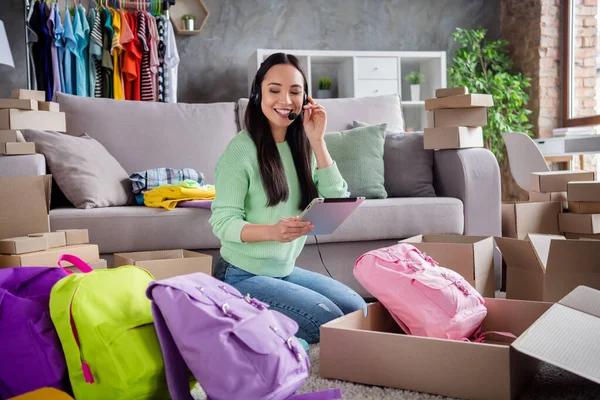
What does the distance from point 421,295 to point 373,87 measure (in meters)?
3.69

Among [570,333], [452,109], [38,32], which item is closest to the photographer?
[570,333]

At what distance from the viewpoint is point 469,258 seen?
1979 mm

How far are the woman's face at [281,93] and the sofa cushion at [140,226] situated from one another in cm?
69

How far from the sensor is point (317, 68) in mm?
5281

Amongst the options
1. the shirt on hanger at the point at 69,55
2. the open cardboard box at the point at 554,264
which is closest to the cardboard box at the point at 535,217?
the open cardboard box at the point at 554,264

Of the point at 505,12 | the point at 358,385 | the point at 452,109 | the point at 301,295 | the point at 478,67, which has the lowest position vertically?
the point at 358,385

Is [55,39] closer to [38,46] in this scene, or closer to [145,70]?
[38,46]

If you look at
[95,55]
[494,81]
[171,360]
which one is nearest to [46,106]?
[171,360]

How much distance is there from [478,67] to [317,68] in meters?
1.37

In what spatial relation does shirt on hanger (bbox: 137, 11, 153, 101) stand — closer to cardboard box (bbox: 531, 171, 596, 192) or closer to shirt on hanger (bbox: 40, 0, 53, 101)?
shirt on hanger (bbox: 40, 0, 53, 101)

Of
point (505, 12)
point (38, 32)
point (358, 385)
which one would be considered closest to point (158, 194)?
point (358, 385)

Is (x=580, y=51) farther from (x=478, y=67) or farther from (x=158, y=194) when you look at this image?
(x=158, y=194)

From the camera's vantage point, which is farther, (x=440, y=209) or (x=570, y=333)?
(x=440, y=209)

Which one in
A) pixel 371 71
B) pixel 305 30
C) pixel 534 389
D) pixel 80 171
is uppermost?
pixel 305 30
